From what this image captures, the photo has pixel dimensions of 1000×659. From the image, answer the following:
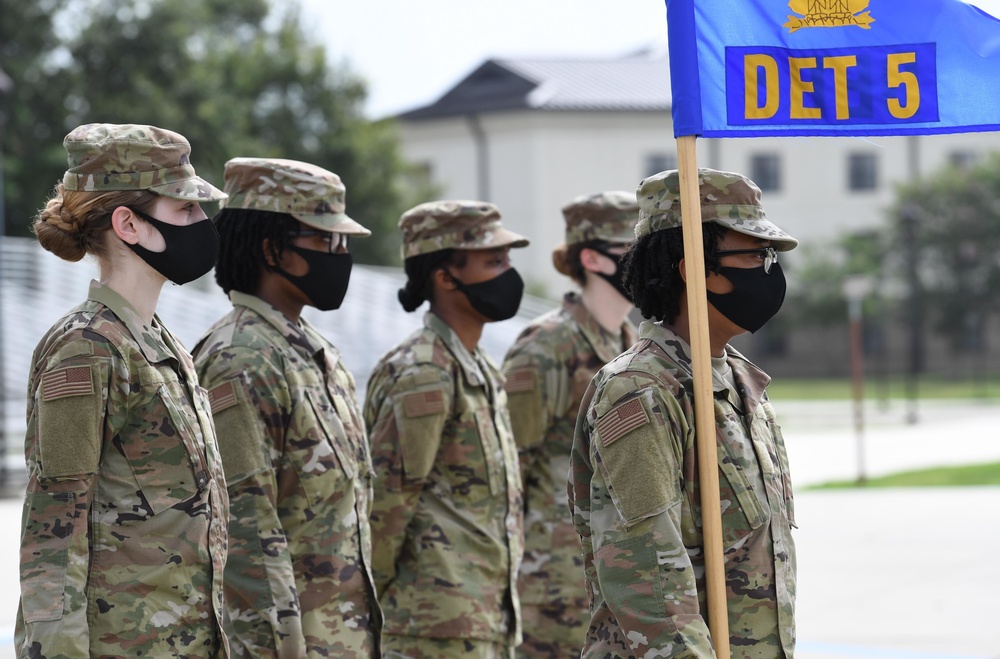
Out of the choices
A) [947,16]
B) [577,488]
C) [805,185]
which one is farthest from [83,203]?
[805,185]

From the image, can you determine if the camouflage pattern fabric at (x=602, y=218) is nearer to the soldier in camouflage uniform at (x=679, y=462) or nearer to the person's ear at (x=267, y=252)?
the person's ear at (x=267, y=252)

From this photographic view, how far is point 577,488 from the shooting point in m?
3.35

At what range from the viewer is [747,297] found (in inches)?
133

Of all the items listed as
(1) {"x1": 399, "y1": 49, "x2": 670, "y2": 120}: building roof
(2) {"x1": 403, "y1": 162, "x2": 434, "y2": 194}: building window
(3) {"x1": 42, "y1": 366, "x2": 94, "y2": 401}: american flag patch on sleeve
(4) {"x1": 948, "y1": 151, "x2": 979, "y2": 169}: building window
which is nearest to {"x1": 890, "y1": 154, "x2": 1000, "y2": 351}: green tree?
(4) {"x1": 948, "y1": 151, "x2": 979, "y2": 169}: building window

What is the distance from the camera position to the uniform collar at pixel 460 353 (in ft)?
16.4

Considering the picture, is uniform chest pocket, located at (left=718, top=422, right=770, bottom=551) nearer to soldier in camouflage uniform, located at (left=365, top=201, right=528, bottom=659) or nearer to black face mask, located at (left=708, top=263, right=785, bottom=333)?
black face mask, located at (left=708, top=263, right=785, bottom=333)

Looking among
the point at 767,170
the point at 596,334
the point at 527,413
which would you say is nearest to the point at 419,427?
the point at 527,413

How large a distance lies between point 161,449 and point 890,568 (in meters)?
7.75

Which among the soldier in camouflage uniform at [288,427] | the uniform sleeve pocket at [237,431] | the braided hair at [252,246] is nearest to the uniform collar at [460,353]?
the soldier in camouflage uniform at [288,427]

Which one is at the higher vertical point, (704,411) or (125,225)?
(125,225)

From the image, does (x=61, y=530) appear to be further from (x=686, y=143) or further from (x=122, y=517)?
(x=686, y=143)

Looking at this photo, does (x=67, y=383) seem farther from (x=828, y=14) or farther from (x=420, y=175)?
(x=420, y=175)

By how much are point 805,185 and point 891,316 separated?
21.7ft

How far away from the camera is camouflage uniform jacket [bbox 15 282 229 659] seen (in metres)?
3.13
